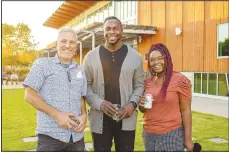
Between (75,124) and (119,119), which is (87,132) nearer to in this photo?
(119,119)

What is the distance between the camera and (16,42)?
4.39 m

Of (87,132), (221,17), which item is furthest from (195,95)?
(87,132)

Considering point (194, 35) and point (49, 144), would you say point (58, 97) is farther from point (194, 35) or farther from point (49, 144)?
point (194, 35)

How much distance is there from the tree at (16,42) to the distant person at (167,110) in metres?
2.21

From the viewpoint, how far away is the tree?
401 centimetres

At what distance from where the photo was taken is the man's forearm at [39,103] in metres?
2.45

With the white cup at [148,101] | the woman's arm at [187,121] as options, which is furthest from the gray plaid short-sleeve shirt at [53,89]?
the woman's arm at [187,121]

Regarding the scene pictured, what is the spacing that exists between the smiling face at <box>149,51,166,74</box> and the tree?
84.1 inches

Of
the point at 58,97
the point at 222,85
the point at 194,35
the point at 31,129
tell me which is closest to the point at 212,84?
the point at 222,85

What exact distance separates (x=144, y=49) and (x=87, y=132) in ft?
55.4

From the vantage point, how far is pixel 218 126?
26.0ft

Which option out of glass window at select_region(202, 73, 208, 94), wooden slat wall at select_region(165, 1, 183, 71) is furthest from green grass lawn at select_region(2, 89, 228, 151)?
wooden slat wall at select_region(165, 1, 183, 71)

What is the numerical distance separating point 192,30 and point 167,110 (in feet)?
51.5

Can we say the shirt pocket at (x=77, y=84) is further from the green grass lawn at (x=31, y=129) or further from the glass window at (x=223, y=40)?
the glass window at (x=223, y=40)
